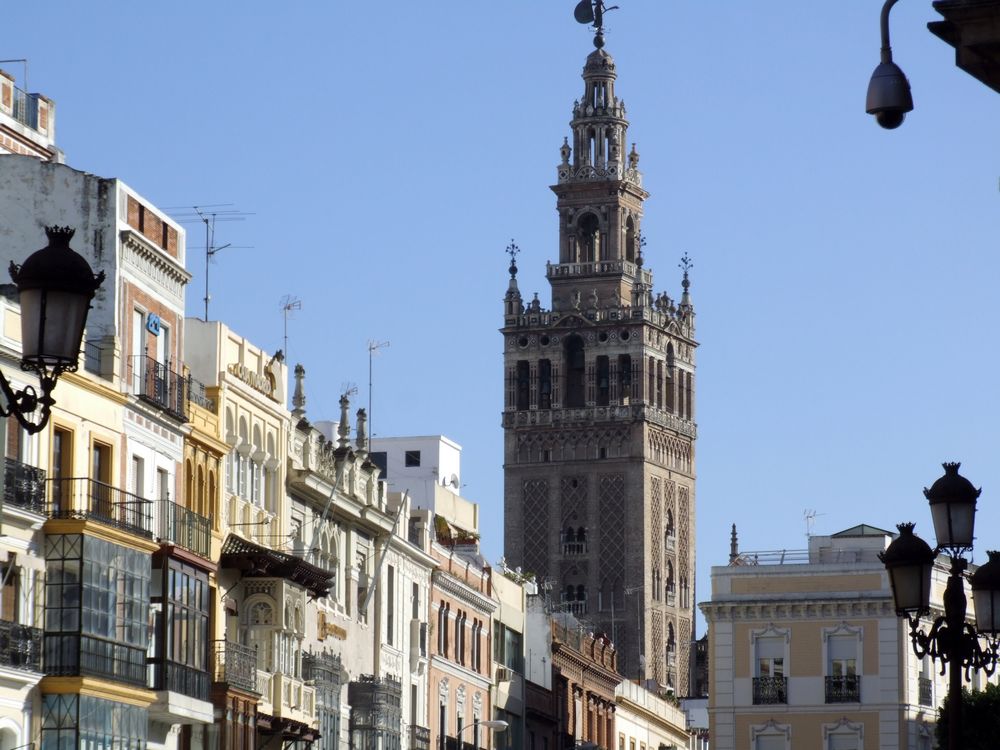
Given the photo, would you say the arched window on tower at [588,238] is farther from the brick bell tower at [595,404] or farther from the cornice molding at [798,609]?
the cornice molding at [798,609]

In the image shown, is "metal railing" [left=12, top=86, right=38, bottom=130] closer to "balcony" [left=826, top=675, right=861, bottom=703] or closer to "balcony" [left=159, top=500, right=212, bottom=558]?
"balcony" [left=159, top=500, right=212, bottom=558]

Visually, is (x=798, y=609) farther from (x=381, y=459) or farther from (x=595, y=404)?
(x=595, y=404)

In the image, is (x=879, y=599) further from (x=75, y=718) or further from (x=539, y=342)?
(x=539, y=342)

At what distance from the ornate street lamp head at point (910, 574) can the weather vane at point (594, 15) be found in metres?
160

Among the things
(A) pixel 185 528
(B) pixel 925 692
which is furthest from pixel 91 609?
(B) pixel 925 692

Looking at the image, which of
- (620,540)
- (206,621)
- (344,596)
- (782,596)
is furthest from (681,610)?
(206,621)

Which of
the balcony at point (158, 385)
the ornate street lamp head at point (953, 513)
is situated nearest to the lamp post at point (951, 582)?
the ornate street lamp head at point (953, 513)

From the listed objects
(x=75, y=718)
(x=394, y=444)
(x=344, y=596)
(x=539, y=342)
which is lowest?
(x=75, y=718)

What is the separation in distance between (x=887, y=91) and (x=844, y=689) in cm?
6587

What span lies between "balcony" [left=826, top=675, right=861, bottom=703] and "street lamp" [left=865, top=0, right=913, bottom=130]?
65.6m

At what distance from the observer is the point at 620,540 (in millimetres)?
184500

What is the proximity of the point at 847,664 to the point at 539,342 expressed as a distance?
333 feet

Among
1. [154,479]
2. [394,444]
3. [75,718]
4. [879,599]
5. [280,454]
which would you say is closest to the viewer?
[75,718]

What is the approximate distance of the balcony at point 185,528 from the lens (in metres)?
52.2
